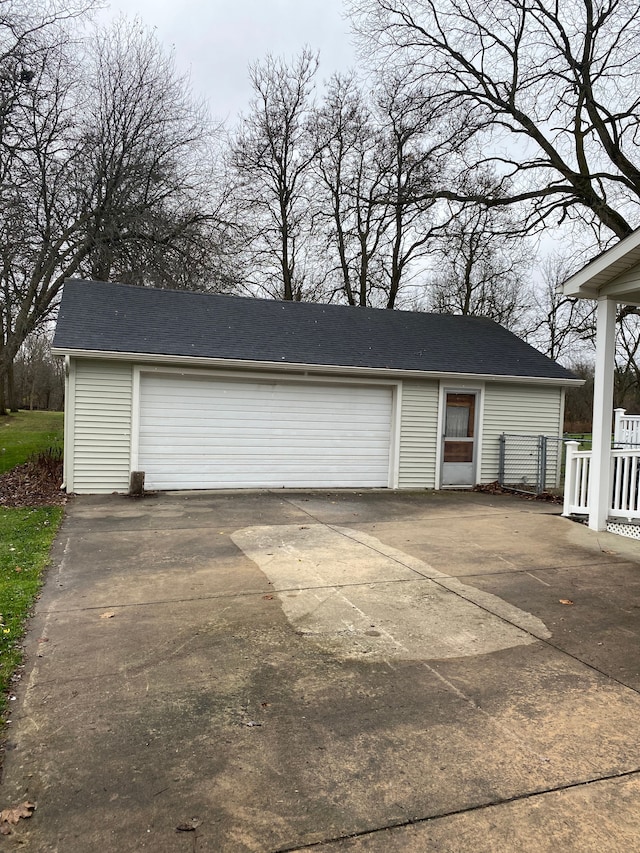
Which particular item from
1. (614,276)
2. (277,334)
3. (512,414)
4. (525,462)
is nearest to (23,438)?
(277,334)

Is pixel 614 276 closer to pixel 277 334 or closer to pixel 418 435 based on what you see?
pixel 418 435

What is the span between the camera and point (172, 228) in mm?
18500

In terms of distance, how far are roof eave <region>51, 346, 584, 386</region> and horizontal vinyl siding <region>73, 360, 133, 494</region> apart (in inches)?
15.4

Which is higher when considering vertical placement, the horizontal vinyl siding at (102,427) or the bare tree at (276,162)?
the bare tree at (276,162)

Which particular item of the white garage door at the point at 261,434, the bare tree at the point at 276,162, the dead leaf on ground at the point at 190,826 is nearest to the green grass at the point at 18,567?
the dead leaf on ground at the point at 190,826

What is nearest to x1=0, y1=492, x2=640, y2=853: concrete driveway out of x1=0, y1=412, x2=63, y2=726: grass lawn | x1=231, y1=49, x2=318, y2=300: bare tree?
x1=0, y1=412, x2=63, y2=726: grass lawn

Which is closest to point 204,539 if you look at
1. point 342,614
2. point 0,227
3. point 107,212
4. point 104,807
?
point 342,614

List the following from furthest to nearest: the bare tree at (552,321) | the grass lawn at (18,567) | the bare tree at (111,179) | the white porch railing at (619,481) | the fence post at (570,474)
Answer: the bare tree at (552,321) → the bare tree at (111,179) → the fence post at (570,474) → the white porch railing at (619,481) → the grass lawn at (18,567)

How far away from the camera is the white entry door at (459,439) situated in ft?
39.5

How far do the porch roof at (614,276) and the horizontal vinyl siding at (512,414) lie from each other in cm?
472

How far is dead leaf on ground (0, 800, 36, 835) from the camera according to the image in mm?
2127

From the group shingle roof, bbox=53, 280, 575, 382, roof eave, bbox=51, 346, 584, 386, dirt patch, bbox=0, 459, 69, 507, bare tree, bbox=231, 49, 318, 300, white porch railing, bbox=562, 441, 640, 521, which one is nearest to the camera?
white porch railing, bbox=562, 441, 640, 521

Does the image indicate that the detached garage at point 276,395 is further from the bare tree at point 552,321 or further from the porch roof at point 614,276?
the bare tree at point 552,321

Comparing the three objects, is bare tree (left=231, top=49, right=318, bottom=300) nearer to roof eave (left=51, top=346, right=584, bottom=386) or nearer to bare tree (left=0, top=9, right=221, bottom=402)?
bare tree (left=0, top=9, right=221, bottom=402)
